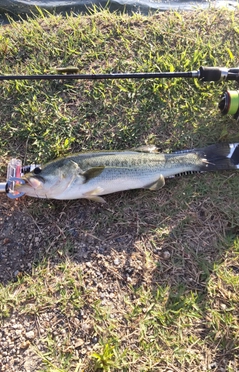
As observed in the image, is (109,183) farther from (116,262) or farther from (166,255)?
(166,255)

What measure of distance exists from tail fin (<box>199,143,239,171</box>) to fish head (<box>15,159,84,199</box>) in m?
1.32

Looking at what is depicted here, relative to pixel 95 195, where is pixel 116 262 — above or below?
below

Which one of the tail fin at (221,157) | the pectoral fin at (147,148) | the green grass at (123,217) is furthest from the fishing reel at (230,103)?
the pectoral fin at (147,148)

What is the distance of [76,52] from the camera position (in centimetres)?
431

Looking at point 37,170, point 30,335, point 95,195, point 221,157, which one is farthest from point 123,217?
point 30,335

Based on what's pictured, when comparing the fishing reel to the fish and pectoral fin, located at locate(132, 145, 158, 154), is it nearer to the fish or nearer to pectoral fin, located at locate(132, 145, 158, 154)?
the fish

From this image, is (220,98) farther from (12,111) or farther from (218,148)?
(12,111)

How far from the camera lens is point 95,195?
338cm

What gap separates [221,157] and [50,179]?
1779 millimetres

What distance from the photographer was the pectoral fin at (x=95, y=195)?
3342 mm

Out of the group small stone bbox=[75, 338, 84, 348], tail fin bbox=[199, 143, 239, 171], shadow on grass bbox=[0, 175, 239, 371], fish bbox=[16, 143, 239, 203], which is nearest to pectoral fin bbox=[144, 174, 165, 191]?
fish bbox=[16, 143, 239, 203]

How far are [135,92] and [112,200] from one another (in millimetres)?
1386

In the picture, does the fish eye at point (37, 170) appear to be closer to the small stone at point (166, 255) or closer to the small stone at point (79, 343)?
the small stone at point (166, 255)

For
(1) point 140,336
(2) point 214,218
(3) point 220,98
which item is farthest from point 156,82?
(1) point 140,336
